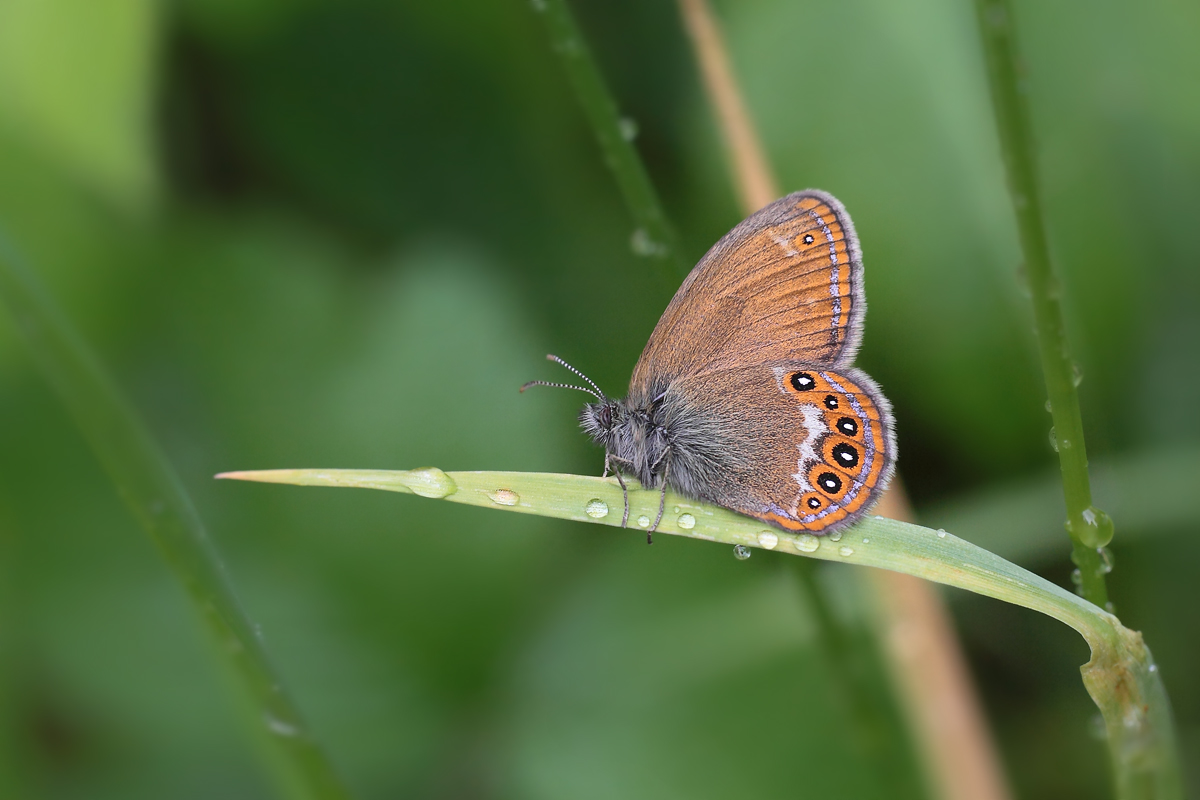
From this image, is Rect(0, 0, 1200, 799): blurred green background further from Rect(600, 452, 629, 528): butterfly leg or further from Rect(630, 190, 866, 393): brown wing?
Rect(630, 190, 866, 393): brown wing

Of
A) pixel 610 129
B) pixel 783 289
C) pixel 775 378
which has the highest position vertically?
pixel 610 129

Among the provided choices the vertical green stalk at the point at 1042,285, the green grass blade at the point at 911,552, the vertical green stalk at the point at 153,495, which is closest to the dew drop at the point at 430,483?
the green grass blade at the point at 911,552

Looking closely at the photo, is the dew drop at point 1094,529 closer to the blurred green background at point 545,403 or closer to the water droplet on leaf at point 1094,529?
the water droplet on leaf at point 1094,529

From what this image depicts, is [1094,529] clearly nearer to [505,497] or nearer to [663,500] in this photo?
[663,500]

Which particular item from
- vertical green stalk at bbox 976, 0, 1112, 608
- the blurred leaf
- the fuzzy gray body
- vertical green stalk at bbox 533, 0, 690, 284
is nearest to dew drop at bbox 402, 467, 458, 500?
the fuzzy gray body

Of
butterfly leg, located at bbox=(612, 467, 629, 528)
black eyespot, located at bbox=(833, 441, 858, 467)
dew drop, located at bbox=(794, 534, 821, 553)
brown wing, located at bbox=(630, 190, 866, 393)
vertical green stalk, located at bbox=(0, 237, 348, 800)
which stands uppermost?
brown wing, located at bbox=(630, 190, 866, 393)

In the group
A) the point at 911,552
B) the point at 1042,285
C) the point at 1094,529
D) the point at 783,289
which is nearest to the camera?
the point at 1042,285

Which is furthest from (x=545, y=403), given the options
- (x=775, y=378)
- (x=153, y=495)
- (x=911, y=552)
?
(x=153, y=495)
